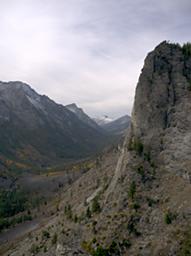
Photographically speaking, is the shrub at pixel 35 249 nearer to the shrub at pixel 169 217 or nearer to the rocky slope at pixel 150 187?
the rocky slope at pixel 150 187

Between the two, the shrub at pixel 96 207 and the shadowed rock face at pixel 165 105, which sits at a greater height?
the shadowed rock face at pixel 165 105

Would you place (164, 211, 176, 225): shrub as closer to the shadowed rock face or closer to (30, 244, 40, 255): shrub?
the shadowed rock face

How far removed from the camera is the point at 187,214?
50.8 metres

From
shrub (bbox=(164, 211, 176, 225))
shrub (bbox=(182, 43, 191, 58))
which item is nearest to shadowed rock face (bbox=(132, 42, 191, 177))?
shrub (bbox=(182, 43, 191, 58))

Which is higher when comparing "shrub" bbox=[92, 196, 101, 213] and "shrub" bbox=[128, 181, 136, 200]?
"shrub" bbox=[128, 181, 136, 200]

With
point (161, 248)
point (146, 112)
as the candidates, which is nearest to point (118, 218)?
point (161, 248)

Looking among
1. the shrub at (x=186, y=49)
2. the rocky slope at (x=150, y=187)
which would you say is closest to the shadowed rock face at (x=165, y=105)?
the rocky slope at (x=150, y=187)

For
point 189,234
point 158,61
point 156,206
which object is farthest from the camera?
point 158,61

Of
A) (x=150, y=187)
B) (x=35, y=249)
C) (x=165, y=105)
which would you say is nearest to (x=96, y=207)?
(x=150, y=187)

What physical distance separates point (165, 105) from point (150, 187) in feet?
60.6

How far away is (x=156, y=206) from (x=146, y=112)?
22.0 meters

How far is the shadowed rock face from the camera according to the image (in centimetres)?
6400

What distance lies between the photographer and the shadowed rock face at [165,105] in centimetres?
6400

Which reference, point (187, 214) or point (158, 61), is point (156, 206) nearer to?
point (187, 214)
